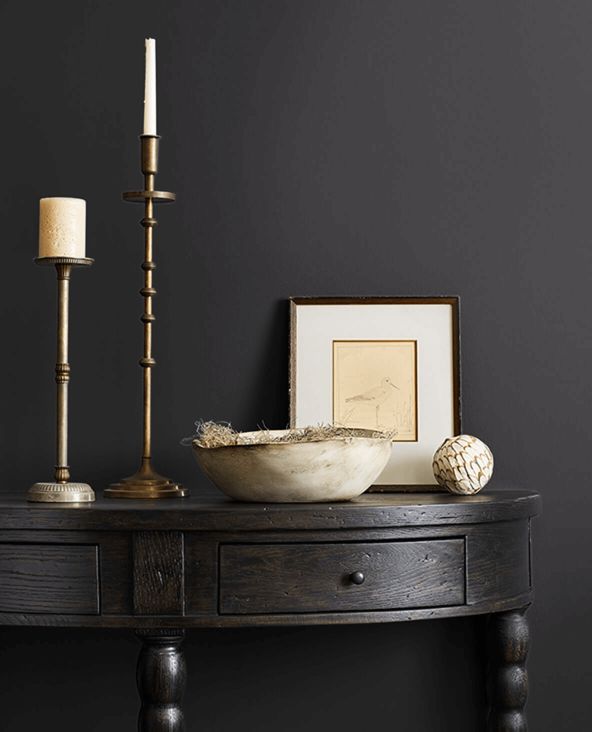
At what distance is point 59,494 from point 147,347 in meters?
0.30

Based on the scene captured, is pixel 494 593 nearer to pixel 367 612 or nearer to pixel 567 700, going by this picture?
pixel 367 612

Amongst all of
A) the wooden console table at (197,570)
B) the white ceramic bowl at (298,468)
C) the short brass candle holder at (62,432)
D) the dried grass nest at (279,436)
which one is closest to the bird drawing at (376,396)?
the dried grass nest at (279,436)

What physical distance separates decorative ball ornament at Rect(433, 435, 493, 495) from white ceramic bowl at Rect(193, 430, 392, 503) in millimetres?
142

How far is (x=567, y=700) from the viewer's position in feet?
6.79

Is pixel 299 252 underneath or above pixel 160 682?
above

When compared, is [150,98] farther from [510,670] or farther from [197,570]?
[510,670]

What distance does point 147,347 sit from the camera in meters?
1.88

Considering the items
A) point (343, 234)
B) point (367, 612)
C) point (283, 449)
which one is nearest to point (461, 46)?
point (343, 234)

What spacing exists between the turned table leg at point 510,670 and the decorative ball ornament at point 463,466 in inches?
9.0

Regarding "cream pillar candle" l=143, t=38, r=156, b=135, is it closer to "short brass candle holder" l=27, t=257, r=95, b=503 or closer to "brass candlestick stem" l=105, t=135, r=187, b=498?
"brass candlestick stem" l=105, t=135, r=187, b=498

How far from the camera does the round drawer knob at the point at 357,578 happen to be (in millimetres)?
1615

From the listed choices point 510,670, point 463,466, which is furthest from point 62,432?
point 510,670

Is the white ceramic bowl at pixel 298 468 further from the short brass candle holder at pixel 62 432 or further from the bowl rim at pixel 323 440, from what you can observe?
the short brass candle holder at pixel 62 432

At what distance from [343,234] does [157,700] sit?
900 millimetres
